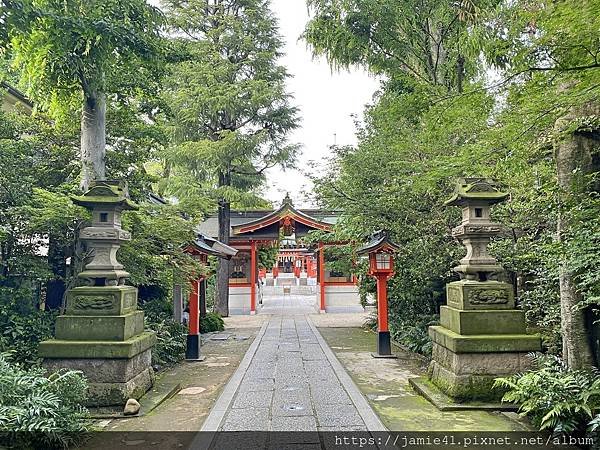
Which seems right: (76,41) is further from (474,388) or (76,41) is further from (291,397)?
(474,388)

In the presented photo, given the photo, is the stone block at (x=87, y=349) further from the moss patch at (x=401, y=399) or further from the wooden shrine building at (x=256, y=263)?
the wooden shrine building at (x=256, y=263)

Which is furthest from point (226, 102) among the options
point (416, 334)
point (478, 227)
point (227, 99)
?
point (478, 227)

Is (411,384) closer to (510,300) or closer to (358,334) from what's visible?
(510,300)

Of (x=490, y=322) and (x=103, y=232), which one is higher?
(x=103, y=232)

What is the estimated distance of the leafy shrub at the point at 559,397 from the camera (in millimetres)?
4336

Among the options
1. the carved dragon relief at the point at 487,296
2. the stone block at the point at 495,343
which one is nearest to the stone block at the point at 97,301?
the stone block at the point at 495,343

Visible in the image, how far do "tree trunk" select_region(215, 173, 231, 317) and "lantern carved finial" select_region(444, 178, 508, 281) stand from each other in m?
12.7

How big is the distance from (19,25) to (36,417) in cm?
430

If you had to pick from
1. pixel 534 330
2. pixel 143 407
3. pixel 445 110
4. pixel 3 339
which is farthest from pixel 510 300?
pixel 3 339

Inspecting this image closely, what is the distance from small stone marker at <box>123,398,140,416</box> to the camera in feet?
17.8

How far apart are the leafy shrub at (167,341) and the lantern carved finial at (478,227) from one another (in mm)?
5944

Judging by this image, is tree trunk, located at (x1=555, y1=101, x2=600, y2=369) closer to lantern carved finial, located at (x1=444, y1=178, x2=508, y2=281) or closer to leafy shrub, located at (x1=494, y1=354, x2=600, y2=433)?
leafy shrub, located at (x1=494, y1=354, x2=600, y2=433)

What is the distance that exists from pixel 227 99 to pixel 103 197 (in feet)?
35.2

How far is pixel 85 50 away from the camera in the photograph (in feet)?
21.6
